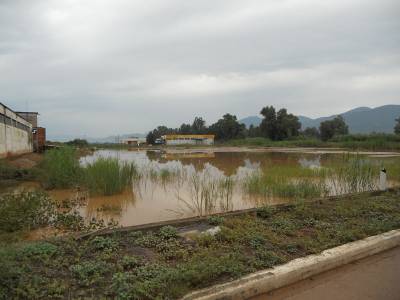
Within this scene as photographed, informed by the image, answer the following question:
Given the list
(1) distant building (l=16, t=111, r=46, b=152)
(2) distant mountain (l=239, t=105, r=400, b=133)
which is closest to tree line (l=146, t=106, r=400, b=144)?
(1) distant building (l=16, t=111, r=46, b=152)

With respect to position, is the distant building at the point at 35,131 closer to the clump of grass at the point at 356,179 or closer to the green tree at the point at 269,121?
the clump of grass at the point at 356,179

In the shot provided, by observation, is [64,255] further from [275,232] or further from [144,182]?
[144,182]

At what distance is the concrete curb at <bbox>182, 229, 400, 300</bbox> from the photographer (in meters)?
2.78

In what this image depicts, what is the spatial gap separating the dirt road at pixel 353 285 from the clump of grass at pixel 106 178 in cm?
634

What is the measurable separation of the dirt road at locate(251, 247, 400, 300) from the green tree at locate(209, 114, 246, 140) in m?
61.7

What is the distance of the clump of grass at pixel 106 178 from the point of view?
8.55m

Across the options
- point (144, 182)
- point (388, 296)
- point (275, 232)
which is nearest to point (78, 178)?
point (144, 182)

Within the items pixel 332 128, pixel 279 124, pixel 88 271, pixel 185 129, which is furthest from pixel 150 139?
pixel 88 271

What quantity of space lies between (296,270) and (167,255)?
1.38m

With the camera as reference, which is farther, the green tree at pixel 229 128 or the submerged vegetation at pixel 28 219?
the green tree at pixel 229 128

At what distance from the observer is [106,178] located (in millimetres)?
8547

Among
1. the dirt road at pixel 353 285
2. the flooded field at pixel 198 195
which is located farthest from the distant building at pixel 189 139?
the dirt road at pixel 353 285

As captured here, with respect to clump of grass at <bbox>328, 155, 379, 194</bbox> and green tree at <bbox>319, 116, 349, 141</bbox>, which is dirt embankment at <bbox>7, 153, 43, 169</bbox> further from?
green tree at <bbox>319, 116, 349, 141</bbox>

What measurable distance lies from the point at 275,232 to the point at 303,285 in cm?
135
